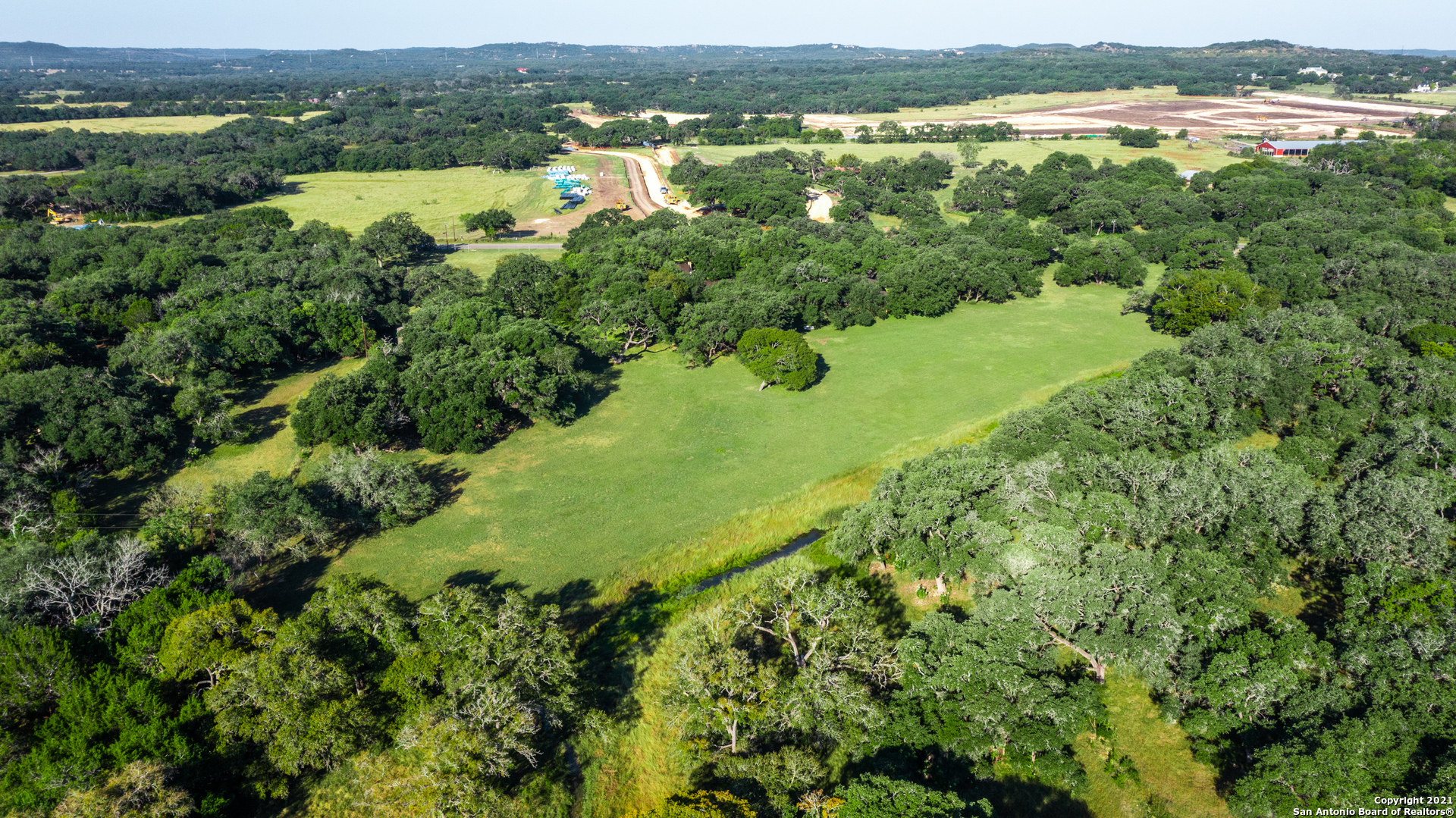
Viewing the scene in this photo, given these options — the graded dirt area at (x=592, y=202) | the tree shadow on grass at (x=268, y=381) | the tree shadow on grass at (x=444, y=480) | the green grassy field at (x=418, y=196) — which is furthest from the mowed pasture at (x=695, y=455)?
the green grassy field at (x=418, y=196)

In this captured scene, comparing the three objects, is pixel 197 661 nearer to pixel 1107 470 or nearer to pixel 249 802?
pixel 249 802

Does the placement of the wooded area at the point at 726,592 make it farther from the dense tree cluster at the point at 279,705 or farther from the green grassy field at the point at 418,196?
the green grassy field at the point at 418,196

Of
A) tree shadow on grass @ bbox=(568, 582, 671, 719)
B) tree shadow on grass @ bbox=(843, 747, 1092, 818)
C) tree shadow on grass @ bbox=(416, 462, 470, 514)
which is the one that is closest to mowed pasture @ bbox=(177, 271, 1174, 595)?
tree shadow on grass @ bbox=(416, 462, 470, 514)

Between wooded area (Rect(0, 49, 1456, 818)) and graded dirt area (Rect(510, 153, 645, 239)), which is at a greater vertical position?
graded dirt area (Rect(510, 153, 645, 239))

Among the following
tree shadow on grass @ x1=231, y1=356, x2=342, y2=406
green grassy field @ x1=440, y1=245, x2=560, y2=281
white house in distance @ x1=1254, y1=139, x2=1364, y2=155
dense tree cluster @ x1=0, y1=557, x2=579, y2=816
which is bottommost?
dense tree cluster @ x1=0, y1=557, x2=579, y2=816

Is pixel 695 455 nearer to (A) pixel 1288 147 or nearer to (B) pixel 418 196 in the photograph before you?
(B) pixel 418 196

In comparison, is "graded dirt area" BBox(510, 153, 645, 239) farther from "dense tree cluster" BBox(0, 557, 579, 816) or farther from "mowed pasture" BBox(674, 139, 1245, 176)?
"dense tree cluster" BBox(0, 557, 579, 816)

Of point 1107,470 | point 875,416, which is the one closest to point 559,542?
point 875,416
